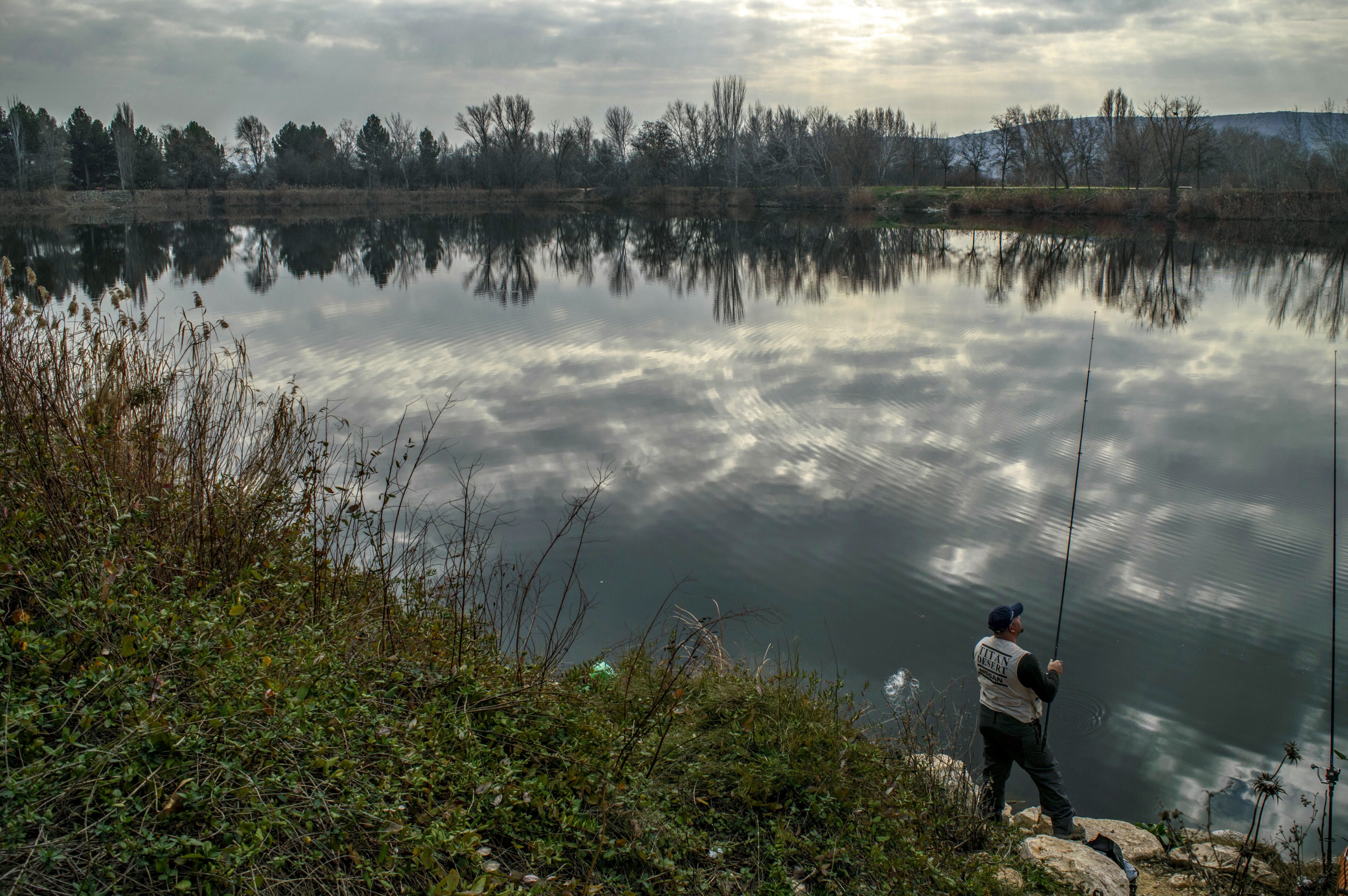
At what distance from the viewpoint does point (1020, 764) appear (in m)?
5.07

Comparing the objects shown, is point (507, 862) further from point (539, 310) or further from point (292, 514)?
point (539, 310)

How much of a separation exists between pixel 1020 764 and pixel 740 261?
27.9 m

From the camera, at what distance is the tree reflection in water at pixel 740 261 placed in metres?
22.9

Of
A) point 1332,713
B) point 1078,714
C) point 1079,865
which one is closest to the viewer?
point 1332,713

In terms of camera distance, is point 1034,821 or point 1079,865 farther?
point 1034,821

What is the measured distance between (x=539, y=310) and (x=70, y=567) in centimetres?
1792

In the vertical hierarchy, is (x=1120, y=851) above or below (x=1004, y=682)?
below

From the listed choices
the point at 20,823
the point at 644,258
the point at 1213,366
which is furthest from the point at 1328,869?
the point at 644,258

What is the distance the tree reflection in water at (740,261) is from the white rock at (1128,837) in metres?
15.5

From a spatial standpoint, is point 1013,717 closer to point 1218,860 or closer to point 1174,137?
point 1218,860

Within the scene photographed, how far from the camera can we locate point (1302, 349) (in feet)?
55.2

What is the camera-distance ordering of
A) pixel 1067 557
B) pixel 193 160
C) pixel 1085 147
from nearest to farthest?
pixel 1067 557 < pixel 1085 147 < pixel 193 160

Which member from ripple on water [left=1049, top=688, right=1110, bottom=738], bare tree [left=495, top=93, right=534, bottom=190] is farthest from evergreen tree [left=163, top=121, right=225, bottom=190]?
ripple on water [left=1049, top=688, right=1110, bottom=738]

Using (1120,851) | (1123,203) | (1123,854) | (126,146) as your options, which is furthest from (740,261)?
(126,146)
